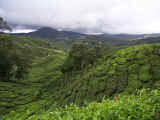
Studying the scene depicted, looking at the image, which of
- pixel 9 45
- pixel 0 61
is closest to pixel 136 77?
pixel 9 45

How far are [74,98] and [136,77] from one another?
1325 cm

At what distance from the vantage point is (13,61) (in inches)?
2677

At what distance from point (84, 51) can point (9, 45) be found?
3317cm

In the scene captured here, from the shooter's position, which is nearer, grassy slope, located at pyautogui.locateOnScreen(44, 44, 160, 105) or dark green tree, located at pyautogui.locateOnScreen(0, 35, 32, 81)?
grassy slope, located at pyautogui.locateOnScreen(44, 44, 160, 105)

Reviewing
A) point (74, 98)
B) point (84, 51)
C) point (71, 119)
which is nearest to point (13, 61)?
point (84, 51)

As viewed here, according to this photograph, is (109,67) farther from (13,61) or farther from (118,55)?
(13,61)

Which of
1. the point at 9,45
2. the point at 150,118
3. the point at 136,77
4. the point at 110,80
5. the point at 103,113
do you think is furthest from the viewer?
the point at 9,45

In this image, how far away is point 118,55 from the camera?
30844 mm

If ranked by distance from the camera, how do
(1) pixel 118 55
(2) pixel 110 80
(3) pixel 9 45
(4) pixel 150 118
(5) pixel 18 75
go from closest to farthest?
(4) pixel 150 118
(2) pixel 110 80
(1) pixel 118 55
(3) pixel 9 45
(5) pixel 18 75

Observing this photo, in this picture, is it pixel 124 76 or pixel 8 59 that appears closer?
pixel 124 76

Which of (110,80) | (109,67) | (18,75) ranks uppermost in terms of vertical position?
(109,67)

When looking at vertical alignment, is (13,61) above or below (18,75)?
above

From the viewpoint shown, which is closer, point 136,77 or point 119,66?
point 136,77

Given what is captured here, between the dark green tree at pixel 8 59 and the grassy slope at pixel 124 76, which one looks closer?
the grassy slope at pixel 124 76
